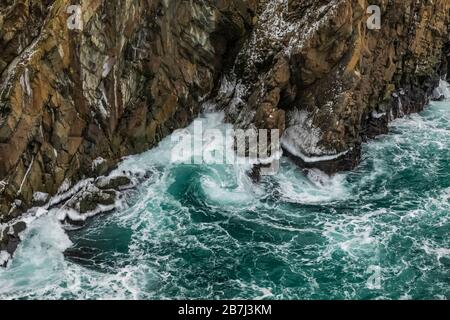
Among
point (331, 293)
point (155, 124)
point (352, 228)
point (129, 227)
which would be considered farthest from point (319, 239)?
point (155, 124)

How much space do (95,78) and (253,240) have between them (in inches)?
621

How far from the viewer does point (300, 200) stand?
140ft

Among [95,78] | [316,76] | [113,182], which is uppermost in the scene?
[316,76]

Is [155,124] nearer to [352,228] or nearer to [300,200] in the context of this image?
[300,200]

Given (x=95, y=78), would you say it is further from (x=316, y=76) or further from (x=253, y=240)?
(x=316, y=76)

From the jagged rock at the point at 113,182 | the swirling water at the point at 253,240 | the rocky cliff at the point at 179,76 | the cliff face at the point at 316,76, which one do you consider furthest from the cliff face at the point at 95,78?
the cliff face at the point at 316,76

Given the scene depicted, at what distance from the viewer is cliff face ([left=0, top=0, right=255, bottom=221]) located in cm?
3716

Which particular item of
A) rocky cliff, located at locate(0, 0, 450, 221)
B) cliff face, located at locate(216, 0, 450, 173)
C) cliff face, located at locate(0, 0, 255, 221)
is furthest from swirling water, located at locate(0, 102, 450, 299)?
cliff face, located at locate(216, 0, 450, 173)

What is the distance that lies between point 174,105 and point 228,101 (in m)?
5.06

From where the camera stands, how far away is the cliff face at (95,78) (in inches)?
1463

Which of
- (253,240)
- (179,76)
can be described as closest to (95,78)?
(179,76)

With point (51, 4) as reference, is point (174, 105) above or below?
below

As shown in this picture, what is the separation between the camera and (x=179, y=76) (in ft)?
158

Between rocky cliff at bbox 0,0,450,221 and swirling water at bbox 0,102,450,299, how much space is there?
287cm
